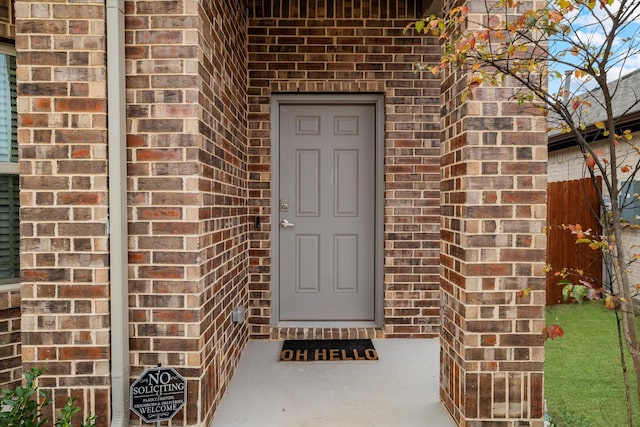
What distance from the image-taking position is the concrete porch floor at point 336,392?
8.02 feet

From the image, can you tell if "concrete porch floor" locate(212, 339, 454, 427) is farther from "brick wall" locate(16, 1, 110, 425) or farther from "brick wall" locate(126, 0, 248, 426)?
"brick wall" locate(16, 1, 110, 425)

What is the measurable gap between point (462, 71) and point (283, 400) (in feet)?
7.31

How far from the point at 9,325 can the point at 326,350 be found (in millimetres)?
2173

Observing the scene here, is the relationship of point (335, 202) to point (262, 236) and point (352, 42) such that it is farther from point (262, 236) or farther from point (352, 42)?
point (352, 42)

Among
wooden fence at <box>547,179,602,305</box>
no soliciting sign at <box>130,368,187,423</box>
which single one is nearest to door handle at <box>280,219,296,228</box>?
no soliciting sign at <box>130,368,187,423</box>

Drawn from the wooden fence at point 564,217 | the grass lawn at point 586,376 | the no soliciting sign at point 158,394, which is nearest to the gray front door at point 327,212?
the grass lawn at point 586,376

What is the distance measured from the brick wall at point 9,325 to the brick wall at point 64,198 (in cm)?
35

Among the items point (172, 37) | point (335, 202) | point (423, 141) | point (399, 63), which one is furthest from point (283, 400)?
point (399, 63)

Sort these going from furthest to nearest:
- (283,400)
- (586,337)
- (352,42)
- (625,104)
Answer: (625,104)
(586,337)
(352,42)
(283,400)

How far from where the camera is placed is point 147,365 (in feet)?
7.29

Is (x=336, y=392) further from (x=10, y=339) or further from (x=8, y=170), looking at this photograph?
(x=8, y=170)

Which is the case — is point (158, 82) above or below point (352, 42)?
below

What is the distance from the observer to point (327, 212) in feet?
12.9

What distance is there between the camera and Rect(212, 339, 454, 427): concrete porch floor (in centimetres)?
244
